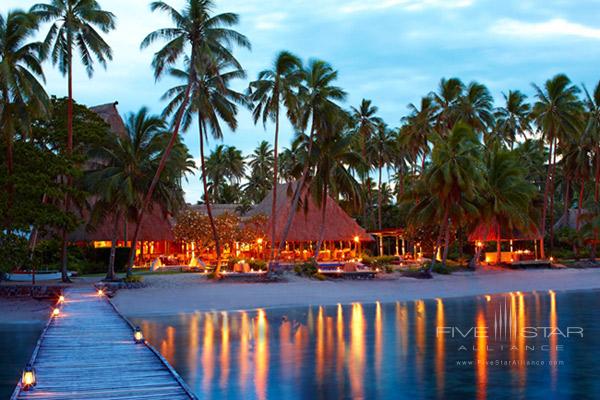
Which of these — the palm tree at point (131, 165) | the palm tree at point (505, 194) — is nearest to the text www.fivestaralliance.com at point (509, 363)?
the palm tree at point (131, 165)

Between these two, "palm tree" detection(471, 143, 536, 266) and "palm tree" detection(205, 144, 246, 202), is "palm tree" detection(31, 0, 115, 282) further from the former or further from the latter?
"palm tree" detection(205, 144, 246, 202)

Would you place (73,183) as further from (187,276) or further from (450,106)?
(450,106)

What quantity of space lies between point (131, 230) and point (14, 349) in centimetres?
2693

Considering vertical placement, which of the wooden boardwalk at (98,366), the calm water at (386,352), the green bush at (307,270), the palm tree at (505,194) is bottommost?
the calm water at (386,352)

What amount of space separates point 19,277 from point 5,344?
47.0 ft

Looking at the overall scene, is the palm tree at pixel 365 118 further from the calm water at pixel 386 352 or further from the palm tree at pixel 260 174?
the calm water at pixel 386 352

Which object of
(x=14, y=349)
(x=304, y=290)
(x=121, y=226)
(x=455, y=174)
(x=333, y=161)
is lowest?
(x=14, y=349)

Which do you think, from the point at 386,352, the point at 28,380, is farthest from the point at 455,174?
the point at 28,380

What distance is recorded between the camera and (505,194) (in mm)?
45000

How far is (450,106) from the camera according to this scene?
179 ft

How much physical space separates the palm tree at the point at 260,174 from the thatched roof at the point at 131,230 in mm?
32714

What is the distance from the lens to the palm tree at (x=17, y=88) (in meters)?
26.2

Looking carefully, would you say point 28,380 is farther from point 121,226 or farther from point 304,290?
point 121,226

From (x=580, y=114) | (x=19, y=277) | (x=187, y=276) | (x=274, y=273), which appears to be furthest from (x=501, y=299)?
(x=580, y=114)
